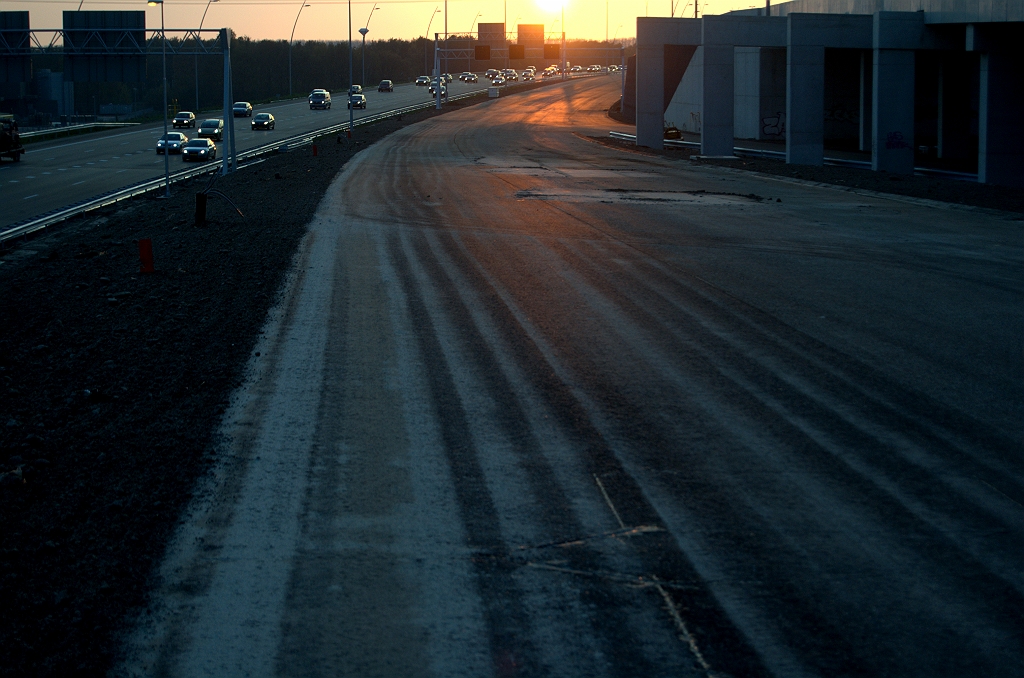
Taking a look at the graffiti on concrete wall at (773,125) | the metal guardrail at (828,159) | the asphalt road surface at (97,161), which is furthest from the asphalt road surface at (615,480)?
the graffiti on concrete wall at (773,125)

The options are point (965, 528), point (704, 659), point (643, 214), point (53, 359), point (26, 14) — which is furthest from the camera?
point (26, 14)

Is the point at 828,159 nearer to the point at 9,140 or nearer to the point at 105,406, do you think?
the point at 9,140

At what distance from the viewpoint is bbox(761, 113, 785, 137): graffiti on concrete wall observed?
217 ft

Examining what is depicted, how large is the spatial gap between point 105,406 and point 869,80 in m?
51.1

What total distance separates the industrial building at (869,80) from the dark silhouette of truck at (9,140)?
33.6 metres

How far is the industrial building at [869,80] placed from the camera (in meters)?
37.2

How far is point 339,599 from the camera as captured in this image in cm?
633

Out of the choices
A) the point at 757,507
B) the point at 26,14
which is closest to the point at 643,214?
the point at 757,507

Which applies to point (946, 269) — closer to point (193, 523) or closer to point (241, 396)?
point (241, 396)

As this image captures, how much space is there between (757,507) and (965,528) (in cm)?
143

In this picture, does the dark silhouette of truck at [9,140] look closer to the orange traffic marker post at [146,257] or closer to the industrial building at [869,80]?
the industrial building at [869,80]

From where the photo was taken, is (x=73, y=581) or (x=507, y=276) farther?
(x=507, y=276)

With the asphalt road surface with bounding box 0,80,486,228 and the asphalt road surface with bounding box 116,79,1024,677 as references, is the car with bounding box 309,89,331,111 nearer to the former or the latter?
the asphalt road surface with bounding box 0,80,486,228

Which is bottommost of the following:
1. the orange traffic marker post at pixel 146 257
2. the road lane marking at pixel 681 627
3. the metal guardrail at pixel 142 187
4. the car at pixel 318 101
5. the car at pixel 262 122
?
the road lane marking at pixel 681 627
